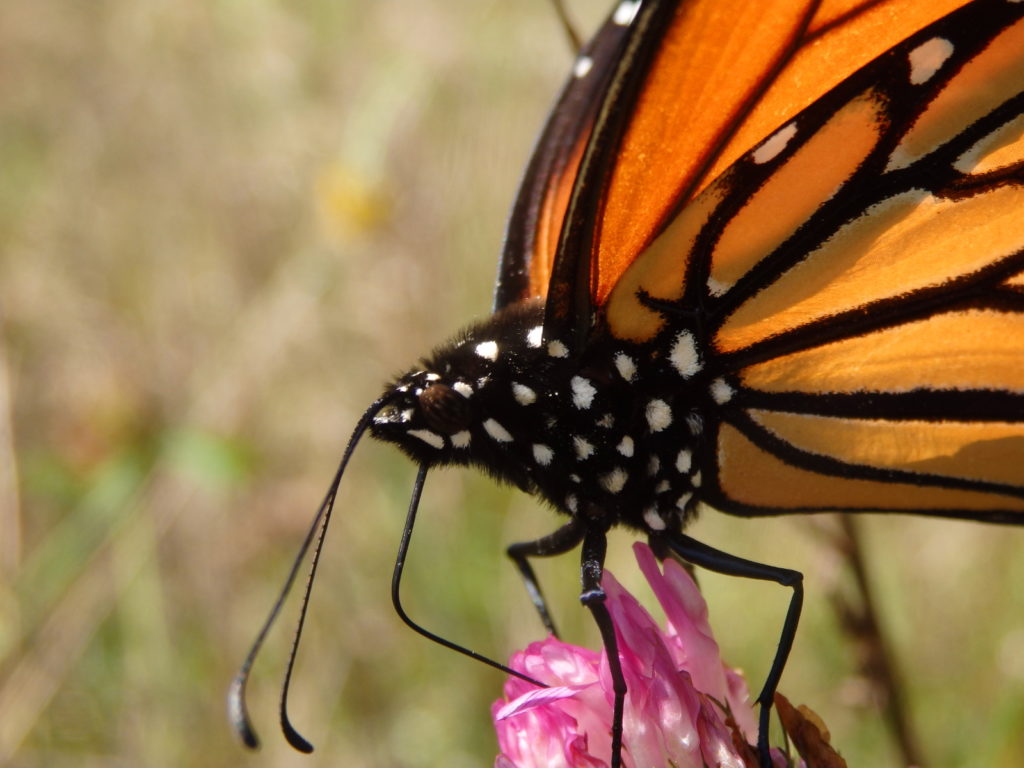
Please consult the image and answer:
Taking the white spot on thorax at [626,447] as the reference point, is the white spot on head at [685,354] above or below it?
above

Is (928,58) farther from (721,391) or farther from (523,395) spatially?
(523,395)

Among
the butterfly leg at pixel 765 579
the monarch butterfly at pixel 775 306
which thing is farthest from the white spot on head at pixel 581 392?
the butterfly leg at pixel 765 579

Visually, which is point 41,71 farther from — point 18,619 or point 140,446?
point 18,619

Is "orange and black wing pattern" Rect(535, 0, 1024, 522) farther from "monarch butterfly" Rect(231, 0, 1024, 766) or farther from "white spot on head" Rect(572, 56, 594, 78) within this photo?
"white spot on head" Rect(572, 56, 594, 78)

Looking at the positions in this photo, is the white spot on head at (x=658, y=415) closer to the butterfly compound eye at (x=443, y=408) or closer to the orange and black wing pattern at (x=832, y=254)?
the orange and black wing pattern at (x=832, y=254)

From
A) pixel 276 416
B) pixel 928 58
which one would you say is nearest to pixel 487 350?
pixel 928 58
